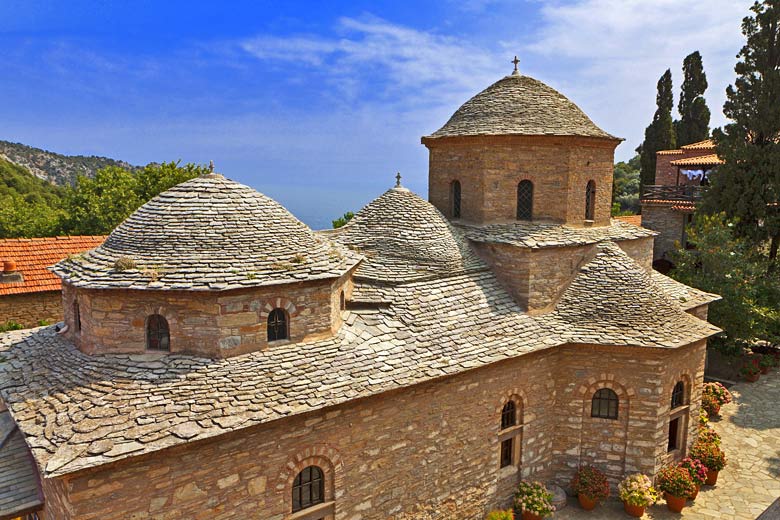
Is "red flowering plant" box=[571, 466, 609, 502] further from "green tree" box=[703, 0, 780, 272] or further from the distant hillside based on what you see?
the distant hillside

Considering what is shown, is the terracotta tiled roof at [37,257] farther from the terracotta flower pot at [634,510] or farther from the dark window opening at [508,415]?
the terracotta flower pot at [634,510]

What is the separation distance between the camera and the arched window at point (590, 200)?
14752 mm

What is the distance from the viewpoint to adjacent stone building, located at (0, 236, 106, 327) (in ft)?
56.0

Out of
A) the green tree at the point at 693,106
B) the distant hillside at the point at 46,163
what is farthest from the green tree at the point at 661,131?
the distant hillside at the point at 46,163

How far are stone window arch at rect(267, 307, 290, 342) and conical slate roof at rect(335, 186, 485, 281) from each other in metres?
2.85

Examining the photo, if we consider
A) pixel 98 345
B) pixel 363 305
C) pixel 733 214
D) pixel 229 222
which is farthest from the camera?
pixel 733 214

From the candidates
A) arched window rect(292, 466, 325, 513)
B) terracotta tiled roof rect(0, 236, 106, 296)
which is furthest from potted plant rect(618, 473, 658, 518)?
terracotta tiled roof rect(0, 236, 106, 296)

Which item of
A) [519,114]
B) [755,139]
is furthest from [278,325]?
[755,139]

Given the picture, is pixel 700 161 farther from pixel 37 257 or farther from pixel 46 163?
pixel 46 163

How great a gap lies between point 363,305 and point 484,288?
3245 millimetres

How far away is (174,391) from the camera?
818cm

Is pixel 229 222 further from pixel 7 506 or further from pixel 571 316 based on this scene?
pixel 571 316

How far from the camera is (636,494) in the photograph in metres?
11.3

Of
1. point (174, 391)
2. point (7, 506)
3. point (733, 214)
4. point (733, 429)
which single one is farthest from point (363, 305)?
point (733, 214)
